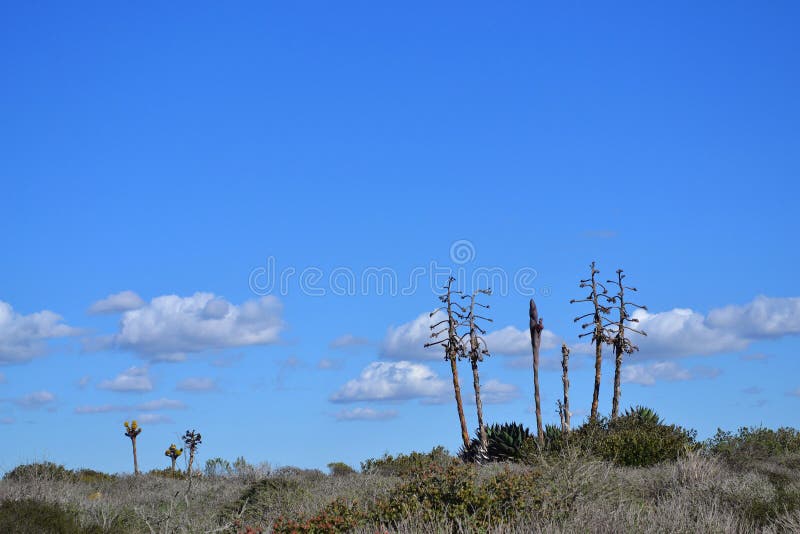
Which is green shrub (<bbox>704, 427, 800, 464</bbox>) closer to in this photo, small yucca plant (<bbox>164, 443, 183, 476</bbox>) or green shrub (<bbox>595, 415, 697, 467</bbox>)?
green shrub (<bbox>595, 415, 697, 467</bbox>)

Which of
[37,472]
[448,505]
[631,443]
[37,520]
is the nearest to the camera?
[448,505]

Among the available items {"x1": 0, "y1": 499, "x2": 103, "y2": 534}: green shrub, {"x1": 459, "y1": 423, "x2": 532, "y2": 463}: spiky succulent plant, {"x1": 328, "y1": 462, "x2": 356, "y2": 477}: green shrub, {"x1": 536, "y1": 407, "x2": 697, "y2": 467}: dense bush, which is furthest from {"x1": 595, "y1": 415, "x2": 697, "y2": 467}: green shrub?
{"x1": 0, "y1": 499, "x2": 103, "y2": 534}: green shrub

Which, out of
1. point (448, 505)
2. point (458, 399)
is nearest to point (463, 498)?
point (448, 505)

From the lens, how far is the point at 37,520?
1436cm

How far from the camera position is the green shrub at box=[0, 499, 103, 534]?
13.7 meters

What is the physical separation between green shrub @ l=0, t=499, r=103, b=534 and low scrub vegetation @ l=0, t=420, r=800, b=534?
3 centimetres

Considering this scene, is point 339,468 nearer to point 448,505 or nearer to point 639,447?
point 639,447

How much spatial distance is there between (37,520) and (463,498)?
7194 mm

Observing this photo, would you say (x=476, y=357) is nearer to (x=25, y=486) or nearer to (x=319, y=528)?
(x=25, y=486)

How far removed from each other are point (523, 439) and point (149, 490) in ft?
42.3

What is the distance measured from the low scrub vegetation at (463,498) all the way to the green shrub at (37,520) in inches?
1.2

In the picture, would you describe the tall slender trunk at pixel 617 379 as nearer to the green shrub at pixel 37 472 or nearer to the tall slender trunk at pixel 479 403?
the tall slender trunk at pixel 479 403

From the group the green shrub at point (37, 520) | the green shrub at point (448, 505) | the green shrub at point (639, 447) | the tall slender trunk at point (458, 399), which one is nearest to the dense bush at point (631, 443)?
the green shrub at point (639, 447)

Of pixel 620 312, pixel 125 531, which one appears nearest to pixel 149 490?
pixel 125 531
